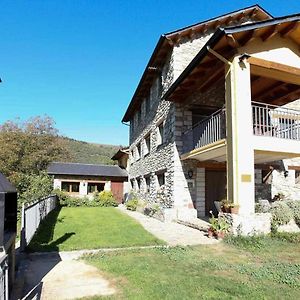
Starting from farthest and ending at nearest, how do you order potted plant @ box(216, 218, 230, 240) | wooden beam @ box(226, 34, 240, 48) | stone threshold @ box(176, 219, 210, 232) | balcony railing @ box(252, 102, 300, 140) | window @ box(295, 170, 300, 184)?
window @ box(295, 170, 300, 184) → balcony railing @ box(252, 102, 300, 140) → stone threshold @ box(176, 219, 210, 232) → wooden beam @ box(226, 34, 240, 48) → potted plant @ box(216, 218, 230, 240)

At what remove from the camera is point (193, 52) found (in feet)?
49.7

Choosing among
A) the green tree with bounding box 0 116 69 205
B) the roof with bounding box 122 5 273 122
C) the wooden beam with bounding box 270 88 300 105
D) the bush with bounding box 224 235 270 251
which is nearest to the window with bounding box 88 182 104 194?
the green tree with bounding box 0 116 69 205

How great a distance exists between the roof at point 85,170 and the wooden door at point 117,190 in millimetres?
935

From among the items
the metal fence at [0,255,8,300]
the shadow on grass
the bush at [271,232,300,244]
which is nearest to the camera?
the metal fence at [0,255,8,300]

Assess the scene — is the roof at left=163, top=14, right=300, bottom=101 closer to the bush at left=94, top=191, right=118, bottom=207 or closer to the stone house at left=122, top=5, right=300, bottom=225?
the stone house at left=122, top=5, right=300, bottom=225

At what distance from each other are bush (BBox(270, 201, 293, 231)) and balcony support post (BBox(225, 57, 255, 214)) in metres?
0.93

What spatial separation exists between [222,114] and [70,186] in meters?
18.8

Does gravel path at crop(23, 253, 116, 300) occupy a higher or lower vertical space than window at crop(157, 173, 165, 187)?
lower

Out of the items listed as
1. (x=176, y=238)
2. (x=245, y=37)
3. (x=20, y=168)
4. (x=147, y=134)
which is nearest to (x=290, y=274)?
(x=176, y=238)

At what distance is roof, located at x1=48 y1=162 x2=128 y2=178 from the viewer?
2636cm

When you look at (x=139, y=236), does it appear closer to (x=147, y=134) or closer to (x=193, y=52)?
(x=193, y=52)

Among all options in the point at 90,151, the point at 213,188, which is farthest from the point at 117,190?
the point at 90,151

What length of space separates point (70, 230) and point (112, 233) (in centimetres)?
164

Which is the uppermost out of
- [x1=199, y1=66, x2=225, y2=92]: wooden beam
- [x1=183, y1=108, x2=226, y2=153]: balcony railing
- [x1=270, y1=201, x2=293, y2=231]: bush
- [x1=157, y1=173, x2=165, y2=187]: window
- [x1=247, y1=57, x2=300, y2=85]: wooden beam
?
[x1=199, y1=66, x2=225, y2=92]: wooden beam
